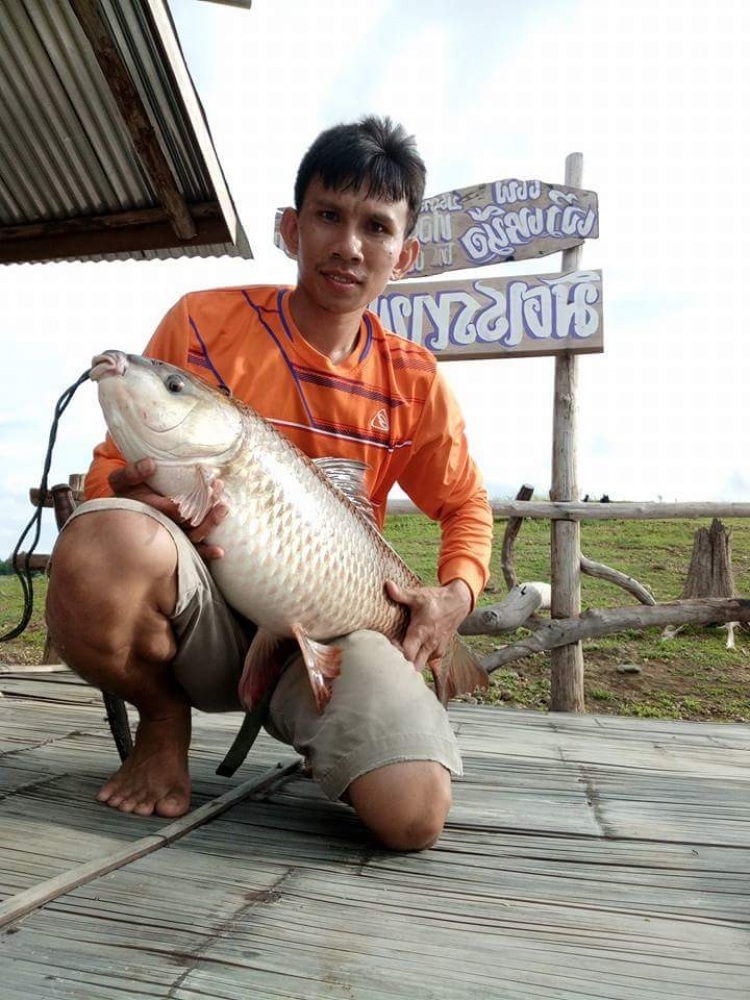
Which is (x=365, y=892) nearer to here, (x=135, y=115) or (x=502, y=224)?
(x=135, y=115)

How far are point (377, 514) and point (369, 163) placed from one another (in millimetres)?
1214

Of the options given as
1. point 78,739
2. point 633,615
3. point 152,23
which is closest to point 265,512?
point 78,739

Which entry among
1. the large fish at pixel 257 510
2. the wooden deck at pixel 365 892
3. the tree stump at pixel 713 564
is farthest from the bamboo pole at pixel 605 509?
the large fish at pixel 257 510

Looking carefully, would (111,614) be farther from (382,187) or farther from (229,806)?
(382,187)

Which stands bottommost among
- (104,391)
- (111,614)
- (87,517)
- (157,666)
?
(157,666)

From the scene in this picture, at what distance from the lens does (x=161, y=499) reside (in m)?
2.11

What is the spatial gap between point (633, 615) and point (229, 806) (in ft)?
16.5

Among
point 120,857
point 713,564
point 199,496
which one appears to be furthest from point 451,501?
point 713,564

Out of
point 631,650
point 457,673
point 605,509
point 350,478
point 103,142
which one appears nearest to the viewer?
point 350,478

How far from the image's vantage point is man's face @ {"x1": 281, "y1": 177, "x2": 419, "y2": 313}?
2.66 m

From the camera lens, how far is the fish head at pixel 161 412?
198cm

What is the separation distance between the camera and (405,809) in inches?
77.8

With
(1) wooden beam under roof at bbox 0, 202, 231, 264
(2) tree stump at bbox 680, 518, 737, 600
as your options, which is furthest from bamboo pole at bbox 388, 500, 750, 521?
(2) tree stump at bbox 680, 518, 737, 600

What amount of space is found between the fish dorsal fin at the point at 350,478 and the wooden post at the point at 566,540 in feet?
14.4
